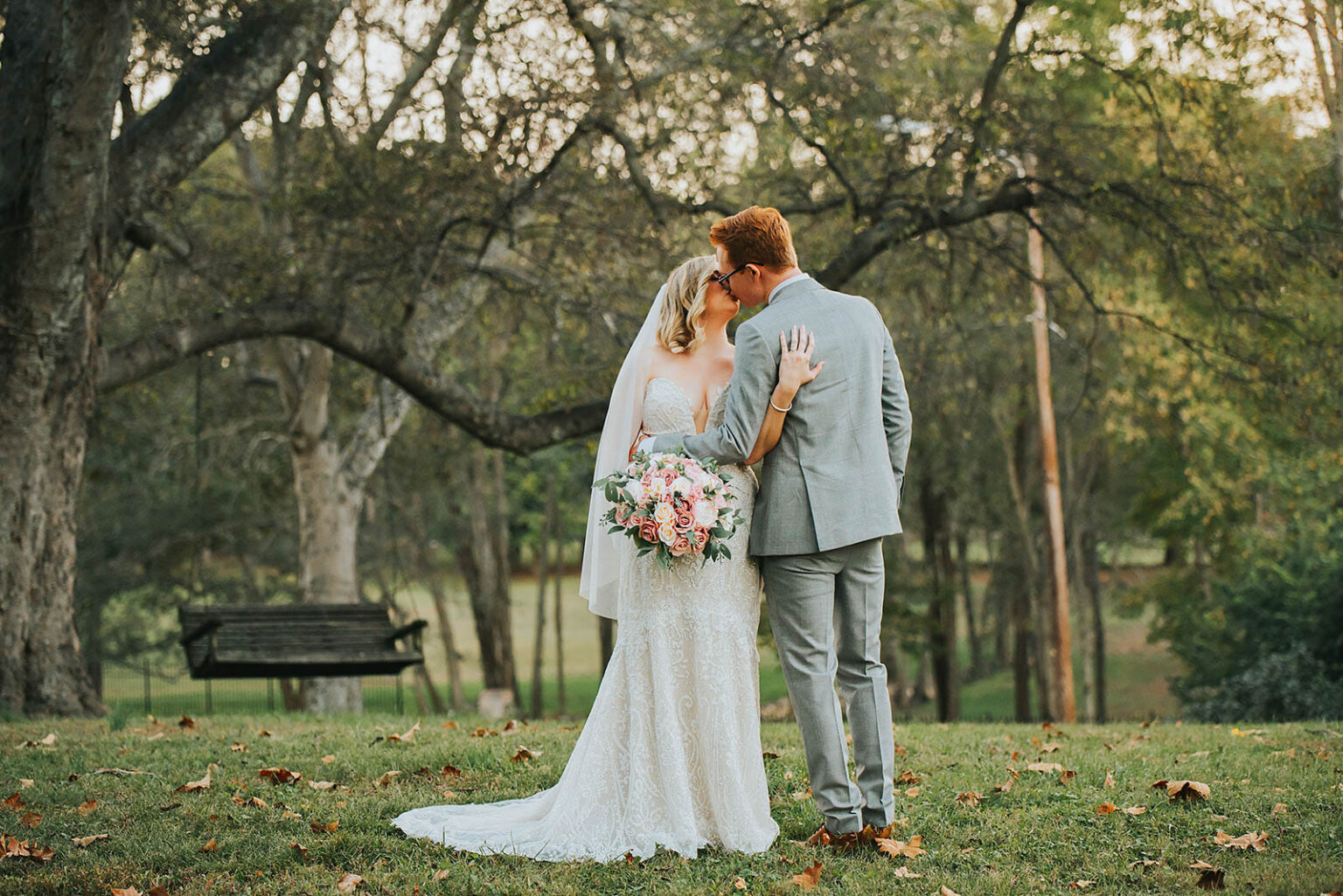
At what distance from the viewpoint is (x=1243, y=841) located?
412 centimetres

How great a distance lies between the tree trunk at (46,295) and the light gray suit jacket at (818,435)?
233 inches

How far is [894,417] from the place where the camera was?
4.61 meters

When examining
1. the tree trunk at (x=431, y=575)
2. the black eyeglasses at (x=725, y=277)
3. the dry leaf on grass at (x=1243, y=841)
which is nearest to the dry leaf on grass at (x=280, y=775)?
the black eyeglasses at (x=725, y=277)

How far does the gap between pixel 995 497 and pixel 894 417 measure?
23.3m

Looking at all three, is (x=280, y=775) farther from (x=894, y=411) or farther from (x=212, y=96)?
(x=212, y=96)

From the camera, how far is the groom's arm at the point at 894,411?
4.59m

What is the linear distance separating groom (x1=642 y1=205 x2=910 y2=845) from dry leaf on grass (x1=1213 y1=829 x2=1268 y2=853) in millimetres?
1150

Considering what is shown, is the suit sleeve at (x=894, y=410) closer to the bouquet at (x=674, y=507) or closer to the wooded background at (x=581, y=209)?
the bouquet at (x=674, y=507)

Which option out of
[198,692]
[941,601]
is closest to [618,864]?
[941,601]

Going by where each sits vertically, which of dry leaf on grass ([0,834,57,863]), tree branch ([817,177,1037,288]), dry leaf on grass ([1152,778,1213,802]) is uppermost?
tree branch ([817,177,1037,288])

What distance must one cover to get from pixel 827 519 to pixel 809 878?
1203mm

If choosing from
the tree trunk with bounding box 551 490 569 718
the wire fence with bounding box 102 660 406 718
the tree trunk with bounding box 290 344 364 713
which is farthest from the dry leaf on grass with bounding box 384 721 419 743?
the wire fence with bounding box 102 660 406 718

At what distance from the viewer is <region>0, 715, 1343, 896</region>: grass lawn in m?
3.89

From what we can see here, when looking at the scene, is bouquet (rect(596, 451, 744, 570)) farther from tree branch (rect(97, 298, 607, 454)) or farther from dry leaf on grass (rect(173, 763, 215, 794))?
tree branch (rect(97, 298, 607, 454))
